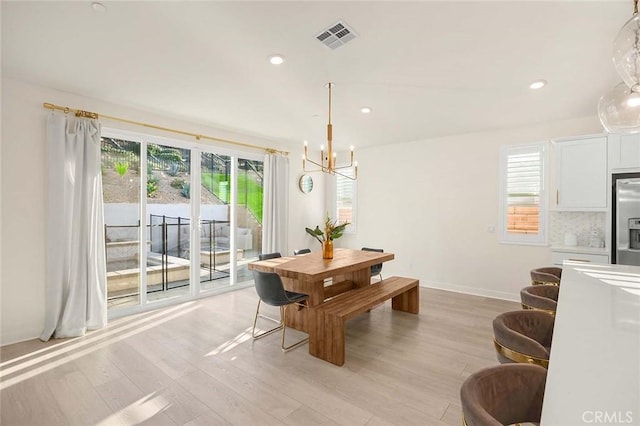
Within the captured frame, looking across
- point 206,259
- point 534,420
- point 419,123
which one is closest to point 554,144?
point 419,123

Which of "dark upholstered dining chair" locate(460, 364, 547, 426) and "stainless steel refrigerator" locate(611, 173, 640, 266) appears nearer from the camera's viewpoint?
"dark upholstered dining chair" locate(460, 364, 547, 426)

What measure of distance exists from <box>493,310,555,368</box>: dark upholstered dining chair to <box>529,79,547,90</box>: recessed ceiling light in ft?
8.50

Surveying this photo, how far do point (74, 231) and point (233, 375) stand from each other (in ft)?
8.11

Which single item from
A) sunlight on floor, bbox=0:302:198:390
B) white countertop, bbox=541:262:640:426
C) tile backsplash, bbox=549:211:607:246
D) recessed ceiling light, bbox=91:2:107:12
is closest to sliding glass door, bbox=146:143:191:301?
sunlight on floor, bbox=0:302:198:390

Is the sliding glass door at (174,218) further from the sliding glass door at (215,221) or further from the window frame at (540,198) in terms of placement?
the window frame at (540,198)

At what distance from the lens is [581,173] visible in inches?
152

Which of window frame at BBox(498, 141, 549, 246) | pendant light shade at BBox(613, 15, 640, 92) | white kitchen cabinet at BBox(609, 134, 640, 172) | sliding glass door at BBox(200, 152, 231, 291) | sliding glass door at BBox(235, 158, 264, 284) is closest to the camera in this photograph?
pendant light shade at BBox(613, 15, 640, 92)

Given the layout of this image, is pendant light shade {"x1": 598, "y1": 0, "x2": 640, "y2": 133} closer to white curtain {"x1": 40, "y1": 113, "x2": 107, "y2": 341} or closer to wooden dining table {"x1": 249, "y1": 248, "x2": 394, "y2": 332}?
wooden dining table {"x1": 249, "y1": 248, "x2": 394, "y2": 332}

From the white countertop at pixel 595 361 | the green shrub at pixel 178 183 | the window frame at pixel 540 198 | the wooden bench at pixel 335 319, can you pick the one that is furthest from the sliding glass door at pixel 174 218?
the white countertop at pixel 595 361

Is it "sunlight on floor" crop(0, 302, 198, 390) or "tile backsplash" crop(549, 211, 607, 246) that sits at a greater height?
"tile backsplash" crop(549, 211, 607, 246)

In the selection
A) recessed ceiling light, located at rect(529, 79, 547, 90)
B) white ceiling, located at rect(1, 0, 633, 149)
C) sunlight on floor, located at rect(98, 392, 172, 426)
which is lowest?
sunlight on floor, located at rect(98, 392, 172, 426)

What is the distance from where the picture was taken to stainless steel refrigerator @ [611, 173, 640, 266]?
3.42 m

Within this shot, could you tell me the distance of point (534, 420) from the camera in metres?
1.07

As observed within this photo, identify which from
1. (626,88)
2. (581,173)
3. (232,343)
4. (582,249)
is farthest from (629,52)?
(232,343)
